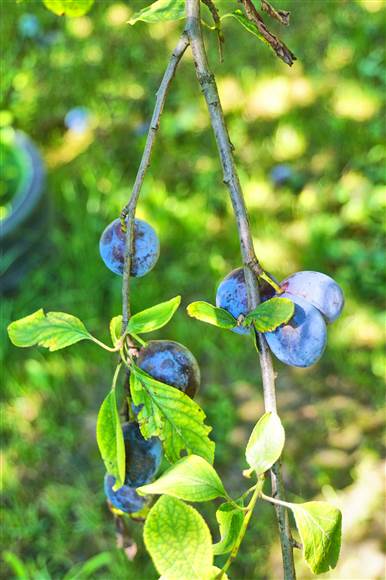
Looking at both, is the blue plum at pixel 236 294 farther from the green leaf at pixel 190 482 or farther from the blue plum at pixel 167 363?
the green leaf at pixel 190 482

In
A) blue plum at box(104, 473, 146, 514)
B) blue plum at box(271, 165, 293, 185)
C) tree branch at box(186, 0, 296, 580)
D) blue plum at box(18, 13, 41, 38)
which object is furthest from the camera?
blue plum at box(18, 13, 41, 38)

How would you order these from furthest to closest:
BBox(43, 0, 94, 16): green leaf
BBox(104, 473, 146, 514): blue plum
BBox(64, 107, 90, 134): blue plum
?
BBox(64, 107, 90, 134): blue plum → BBox(43, 0, 94, 16): green leaf → BBox(104, 473, 146, 514): blue plum

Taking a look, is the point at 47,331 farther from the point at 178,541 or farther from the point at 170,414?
the point at 178,541

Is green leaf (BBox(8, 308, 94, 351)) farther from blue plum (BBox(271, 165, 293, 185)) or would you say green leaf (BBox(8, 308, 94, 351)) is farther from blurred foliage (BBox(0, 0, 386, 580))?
blue plum (BBox(271, 165, 293, 185))

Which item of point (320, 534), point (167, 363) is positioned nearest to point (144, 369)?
point (167, 363)

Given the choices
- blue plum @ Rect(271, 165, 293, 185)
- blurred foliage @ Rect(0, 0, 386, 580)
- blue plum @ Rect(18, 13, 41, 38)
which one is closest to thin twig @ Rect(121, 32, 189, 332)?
blurred foliage @ Rect(0, 0, 386, 580)

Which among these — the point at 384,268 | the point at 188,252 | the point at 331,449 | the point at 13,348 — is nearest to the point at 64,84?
the point at 188,252
